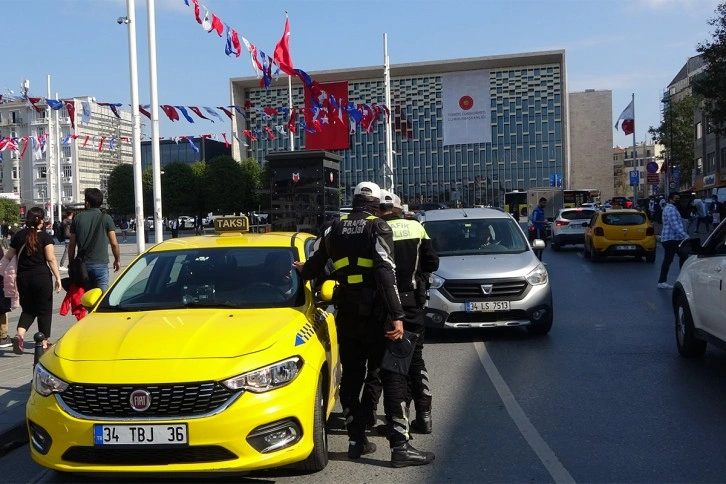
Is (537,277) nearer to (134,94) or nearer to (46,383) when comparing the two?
(46,383)

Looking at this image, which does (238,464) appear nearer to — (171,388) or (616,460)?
(171,388)

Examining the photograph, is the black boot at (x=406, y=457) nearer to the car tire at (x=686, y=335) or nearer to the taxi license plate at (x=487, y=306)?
the car tire at (x=686, y=335)

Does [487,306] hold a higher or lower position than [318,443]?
higher

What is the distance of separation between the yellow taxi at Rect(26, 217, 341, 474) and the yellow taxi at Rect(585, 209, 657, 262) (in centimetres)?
1844

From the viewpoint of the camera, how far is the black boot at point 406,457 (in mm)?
5184

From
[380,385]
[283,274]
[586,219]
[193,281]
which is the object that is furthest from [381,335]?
[586,219]

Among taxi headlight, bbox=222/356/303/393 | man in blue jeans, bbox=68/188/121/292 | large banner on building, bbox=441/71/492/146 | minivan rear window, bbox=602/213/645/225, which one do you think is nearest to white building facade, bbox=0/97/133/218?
large banner on building, bbox=441/71/492/146

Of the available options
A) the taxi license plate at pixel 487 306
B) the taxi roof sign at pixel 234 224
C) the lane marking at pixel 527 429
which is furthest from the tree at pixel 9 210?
the lane marking at pixel 527 429

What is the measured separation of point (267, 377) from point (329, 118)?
25473 millimetres

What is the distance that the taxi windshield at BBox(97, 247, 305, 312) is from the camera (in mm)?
5859

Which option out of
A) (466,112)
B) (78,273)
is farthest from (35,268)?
(466,112)

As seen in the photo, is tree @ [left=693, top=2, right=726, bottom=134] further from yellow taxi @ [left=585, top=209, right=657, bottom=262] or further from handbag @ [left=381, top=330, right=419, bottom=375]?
handbag @ [left=381, top=330, right=419, bottom=375]

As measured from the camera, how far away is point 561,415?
21.4 ft

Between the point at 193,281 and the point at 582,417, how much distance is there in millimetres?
3175
